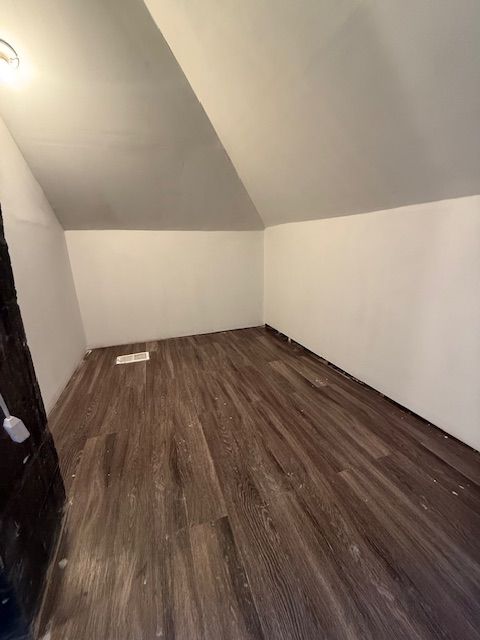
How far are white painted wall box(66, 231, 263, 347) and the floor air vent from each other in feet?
1.22

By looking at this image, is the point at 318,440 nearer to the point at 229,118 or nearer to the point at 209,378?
the point at 209,378

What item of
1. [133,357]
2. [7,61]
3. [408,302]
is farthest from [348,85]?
[133,357]

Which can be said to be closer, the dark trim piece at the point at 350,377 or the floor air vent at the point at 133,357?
the dark trim piece at the point at 350,377

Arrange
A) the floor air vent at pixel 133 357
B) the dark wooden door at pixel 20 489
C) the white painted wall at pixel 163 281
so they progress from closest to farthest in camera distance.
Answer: the dark wooden door at pixel 20 489, the floor air vent at pixel 133 357, the white painted wall at pixel 163 281

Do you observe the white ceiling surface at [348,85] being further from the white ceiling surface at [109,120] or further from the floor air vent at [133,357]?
the floor air vent at [133,357]

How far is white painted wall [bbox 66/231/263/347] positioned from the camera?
2.72 metres

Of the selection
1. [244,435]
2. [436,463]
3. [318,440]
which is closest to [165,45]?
[244,435]

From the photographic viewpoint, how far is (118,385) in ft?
6.91

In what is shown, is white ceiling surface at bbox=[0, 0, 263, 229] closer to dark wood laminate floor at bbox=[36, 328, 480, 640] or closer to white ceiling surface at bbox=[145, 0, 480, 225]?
white ceiling surface at bbox=[145, 0, 480, 225]

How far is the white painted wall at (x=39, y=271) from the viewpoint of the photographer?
63.1 inches

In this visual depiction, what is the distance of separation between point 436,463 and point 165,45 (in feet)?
8.52

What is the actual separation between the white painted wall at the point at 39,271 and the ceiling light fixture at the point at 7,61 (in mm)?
327

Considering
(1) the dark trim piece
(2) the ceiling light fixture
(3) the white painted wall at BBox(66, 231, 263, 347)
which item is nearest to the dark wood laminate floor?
(1) the dark trim piece

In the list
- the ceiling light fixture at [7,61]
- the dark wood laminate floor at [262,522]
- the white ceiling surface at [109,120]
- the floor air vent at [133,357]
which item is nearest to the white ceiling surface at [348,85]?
the white ceiling surface at [109,120]
